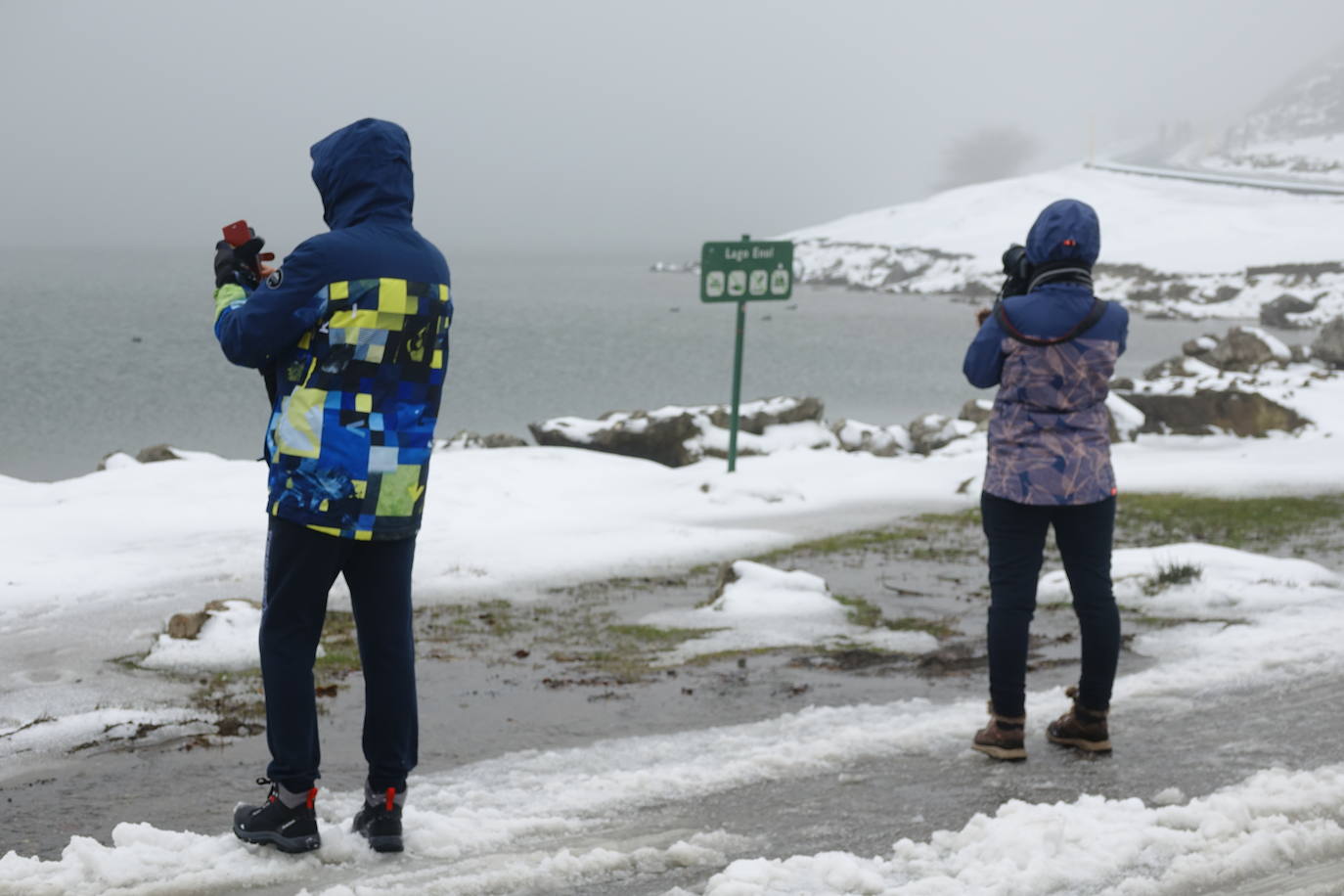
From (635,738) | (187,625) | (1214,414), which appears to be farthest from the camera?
(1214,414)

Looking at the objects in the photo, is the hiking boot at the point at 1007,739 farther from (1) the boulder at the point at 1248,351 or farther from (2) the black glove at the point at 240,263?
(1) the boulder at the point at 1248,351

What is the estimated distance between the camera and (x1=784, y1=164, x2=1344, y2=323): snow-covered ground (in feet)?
281

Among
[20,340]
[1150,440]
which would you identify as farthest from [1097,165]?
[1150,440]

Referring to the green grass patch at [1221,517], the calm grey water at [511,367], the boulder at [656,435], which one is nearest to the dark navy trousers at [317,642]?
the green grass patch at [1221,517]

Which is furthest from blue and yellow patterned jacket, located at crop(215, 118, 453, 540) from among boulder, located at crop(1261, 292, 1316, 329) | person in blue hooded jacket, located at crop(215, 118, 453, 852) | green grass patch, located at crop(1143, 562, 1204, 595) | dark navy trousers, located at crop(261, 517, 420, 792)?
boulder, located at crop(1261, 292, 1316, 329)

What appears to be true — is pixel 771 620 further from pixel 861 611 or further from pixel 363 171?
pixel 363 171

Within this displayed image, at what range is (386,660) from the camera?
379cm

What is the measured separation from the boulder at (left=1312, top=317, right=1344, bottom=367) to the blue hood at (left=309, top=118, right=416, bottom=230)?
2893 centimetres

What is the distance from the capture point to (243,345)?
11.3 ft

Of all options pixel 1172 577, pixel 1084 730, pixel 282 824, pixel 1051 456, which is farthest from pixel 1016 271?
pixel 1172 577

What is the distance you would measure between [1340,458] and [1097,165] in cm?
15620

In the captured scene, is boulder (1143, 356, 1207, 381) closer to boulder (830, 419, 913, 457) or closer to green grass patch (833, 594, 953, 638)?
boulder (830, 419, 913, 457)

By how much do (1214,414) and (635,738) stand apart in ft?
51.5

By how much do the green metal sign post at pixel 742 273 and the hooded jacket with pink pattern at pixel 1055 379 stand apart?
10144 millimetres
